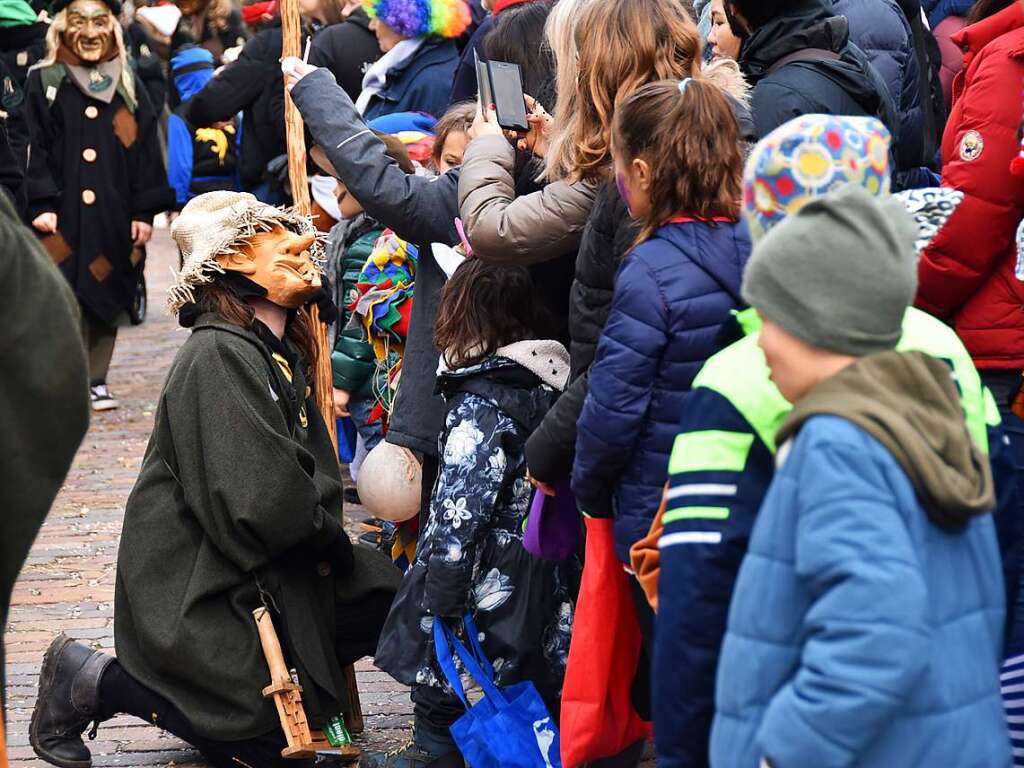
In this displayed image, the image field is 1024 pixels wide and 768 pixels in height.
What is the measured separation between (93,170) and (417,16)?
298 cm

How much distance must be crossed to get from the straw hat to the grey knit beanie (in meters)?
2.36

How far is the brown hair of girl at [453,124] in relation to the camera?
5004 millimetres

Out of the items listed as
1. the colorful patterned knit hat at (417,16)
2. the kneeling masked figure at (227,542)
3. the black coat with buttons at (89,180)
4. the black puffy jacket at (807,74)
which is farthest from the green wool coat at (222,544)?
the black coat with buttons at (89,180)

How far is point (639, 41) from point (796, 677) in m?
1.92

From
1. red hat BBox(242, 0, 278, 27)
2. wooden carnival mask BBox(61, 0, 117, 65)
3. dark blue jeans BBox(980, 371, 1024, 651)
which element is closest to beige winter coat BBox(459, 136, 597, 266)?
dark blue jeans BBox(980, 371, 1024, 651)

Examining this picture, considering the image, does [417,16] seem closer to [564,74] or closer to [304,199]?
[304,199]

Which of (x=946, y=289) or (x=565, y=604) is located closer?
(x=946, y=289)

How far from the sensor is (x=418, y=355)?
4.68 metres

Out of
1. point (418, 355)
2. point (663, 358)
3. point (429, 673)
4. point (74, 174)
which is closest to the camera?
point (663, 358)

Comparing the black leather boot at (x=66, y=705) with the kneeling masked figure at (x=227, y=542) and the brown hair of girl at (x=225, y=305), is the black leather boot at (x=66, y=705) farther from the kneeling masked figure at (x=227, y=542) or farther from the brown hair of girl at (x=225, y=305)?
the brown hair of girl at (x=225, y=305)

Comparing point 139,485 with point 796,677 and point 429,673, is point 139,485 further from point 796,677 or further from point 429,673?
point 796,677

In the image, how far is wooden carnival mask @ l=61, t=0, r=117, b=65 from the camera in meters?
8.59

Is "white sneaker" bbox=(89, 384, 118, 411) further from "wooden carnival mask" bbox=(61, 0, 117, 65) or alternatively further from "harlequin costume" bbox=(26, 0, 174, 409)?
"wooden carnival mask" bbox=(61, 0, 117, 65)

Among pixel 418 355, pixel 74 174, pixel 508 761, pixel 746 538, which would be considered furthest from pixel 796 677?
pixel 74 174
